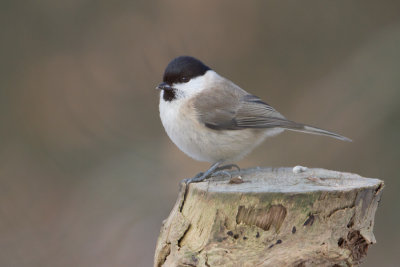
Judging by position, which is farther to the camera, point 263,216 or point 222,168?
point 222,168

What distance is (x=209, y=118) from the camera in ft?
8.59

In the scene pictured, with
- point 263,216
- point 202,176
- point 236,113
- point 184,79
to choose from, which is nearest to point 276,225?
point 263,216

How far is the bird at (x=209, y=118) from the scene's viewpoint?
2.60m

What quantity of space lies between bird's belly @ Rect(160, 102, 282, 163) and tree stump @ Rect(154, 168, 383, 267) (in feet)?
1.74

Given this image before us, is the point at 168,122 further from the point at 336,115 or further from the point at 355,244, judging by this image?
the point at 336,115

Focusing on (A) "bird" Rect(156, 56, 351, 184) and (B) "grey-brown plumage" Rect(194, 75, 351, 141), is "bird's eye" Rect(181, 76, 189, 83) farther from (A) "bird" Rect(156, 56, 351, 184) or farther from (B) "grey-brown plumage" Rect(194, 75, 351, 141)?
(B) "grey-brown plumage" Rect(194, 75, 351, 141)

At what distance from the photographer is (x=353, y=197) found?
2008 mm

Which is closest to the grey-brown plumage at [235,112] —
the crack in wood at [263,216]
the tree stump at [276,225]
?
the tree stump at [276,225]

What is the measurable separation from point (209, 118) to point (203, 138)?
0.40 ft

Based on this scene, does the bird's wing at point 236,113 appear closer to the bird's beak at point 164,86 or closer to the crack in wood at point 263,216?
the bird's beak at point 164,86

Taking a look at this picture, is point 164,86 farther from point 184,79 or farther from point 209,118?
point 209,118

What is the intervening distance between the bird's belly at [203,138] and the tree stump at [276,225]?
53 cm

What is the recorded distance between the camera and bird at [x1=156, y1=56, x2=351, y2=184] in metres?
2.60

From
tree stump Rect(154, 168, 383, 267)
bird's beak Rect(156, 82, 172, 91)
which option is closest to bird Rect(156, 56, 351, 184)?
bird's beak Rect(156, 82, 172, 91)
